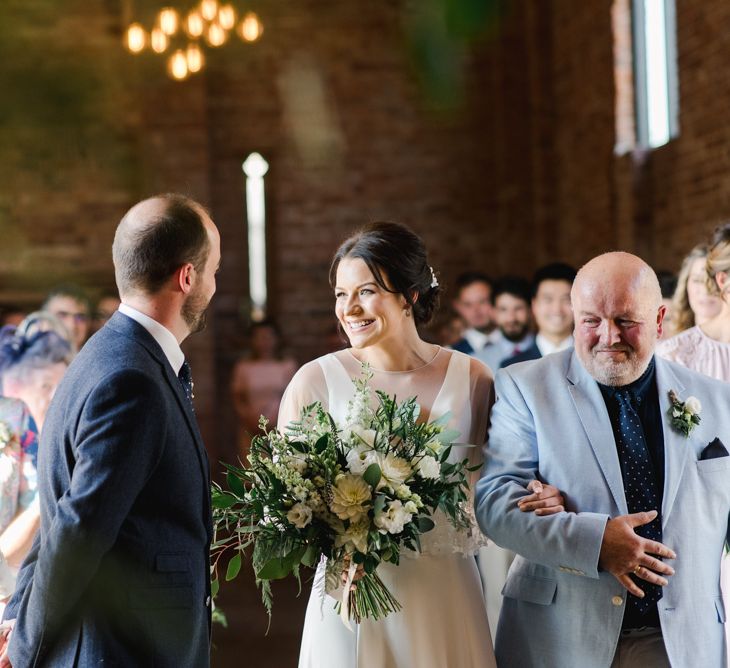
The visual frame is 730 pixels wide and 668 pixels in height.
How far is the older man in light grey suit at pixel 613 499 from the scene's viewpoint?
2.76 metres

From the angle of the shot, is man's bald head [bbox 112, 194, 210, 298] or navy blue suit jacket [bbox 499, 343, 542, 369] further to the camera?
navy blue suit jacket [bbox 499, 343, 542, 369]

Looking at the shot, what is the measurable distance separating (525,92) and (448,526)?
1066 cm

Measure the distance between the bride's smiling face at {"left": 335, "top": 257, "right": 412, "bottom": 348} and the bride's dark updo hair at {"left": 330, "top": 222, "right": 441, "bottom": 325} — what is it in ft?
0.07

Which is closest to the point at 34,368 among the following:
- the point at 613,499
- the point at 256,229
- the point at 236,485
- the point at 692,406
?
the point at 236,485

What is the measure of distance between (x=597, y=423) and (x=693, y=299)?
228 cm

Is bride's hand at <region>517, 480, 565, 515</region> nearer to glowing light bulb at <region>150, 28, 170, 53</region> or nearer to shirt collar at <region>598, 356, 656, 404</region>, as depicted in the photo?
shirt collar at <region>598, 356, 656, 404</region>

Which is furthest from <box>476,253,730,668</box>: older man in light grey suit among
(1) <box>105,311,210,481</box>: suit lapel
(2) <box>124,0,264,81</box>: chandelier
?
(2) <box>124,0,264,81</box>: chandelier

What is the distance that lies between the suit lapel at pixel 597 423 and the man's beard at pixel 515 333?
440 cm

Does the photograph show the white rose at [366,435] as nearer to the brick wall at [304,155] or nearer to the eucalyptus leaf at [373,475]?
the eucalyptus leaf at [373,475]

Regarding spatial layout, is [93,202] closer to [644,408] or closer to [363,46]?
[363,46]

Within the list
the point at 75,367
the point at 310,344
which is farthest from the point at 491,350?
the point at 310,344

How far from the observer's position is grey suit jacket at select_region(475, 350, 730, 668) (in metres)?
2.77

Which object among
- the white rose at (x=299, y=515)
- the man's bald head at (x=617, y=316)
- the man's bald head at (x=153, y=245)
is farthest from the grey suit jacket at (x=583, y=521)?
the man's bald head at (x=153, y=245)

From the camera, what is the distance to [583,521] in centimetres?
272
